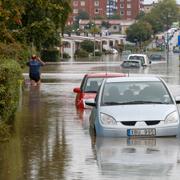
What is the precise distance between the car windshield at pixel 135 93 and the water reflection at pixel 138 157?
120cm

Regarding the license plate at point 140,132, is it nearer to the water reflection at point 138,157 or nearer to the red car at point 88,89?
the water reflection at point 138,157

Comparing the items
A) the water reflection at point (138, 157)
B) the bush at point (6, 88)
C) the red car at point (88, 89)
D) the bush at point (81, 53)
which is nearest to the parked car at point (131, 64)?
the red car at point (88, 89)

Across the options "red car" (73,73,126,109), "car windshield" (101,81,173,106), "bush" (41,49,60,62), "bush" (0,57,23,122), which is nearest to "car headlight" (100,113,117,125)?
"car windshield" (101,81,173,106)

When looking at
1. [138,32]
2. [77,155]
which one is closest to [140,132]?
[77,155]

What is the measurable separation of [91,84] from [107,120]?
8.66 metres

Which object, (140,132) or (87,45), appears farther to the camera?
(87,45)

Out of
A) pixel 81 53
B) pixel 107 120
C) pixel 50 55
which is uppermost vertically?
pixel 107 120

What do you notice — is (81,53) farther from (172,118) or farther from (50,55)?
(172,118)

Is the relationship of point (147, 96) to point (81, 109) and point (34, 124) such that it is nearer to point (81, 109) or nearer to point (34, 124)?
point (34, 124)

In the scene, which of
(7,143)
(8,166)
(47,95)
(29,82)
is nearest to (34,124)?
(7,143)

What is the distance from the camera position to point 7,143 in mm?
14391

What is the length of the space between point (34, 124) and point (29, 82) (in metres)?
20.7

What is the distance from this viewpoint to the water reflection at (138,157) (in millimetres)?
10992

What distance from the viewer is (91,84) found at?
23.6 meters
